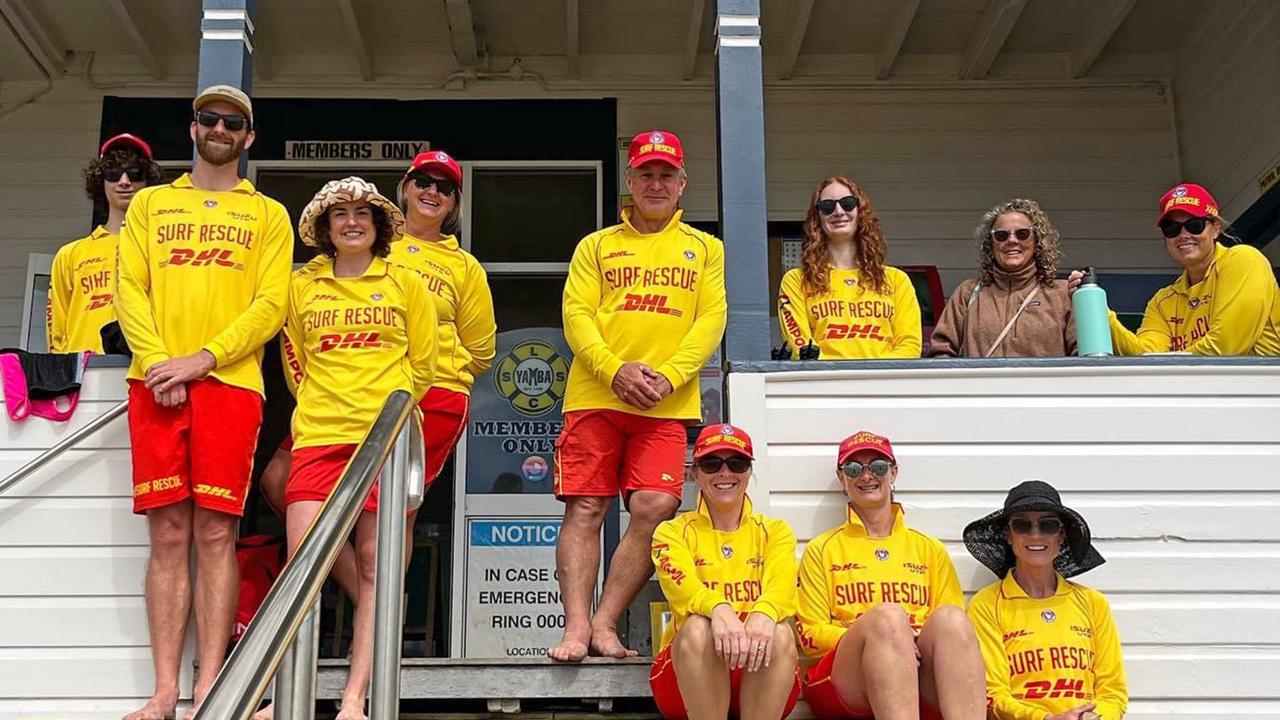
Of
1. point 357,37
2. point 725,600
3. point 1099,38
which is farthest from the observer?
point 1099,38

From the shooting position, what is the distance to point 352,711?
3447mm

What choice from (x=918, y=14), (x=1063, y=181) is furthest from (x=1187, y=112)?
(x=918, y=14)

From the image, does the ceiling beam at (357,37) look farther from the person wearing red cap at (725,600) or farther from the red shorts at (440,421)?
the person wearing red cap at (725,600)

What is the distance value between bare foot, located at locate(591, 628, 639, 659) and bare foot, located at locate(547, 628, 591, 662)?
1.6 inches

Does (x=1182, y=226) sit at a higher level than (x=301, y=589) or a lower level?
higher

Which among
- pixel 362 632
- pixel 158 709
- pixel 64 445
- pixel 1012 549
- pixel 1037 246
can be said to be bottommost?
pixel 158 709

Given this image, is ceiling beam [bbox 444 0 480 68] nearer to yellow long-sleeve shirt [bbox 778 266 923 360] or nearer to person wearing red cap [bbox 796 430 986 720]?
yellow long-sleeve shirt [bbox 778 266 923 360]

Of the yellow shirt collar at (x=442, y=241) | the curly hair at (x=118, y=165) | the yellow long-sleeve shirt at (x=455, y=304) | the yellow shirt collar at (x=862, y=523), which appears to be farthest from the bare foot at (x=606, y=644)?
the curly hair at (x=118, y=165)

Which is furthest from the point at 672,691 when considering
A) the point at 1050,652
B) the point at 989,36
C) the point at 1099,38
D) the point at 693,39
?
the point at 1099,38

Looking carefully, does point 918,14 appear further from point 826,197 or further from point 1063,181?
point 826,197

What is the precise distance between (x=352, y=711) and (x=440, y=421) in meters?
1.14

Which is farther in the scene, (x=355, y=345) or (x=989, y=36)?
(x=989, y=36)

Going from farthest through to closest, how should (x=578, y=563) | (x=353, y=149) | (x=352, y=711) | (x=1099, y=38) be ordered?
1. (x=353, y=149)
2. (x=1099, y=38)
3. (x=578, y=563)
4. (x=352, y=711)

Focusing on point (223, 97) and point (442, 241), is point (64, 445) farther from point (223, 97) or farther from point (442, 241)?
point (442, 241)
